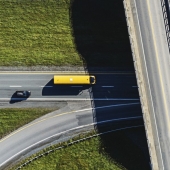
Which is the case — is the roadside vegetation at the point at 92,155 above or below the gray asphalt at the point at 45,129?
below

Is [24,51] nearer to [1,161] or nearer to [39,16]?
[39,16]

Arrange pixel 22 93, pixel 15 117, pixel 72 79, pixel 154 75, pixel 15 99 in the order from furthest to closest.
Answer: pixel 15 99 < pixel 15 117 < pixel 22 93 < pixel 72 79 < pixel 154 75

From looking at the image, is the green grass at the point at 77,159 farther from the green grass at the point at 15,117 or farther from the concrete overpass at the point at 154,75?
the concrete overpass at the point at 154,75

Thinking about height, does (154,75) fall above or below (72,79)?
below

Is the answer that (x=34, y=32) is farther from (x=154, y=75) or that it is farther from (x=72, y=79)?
(x=154, y=75)

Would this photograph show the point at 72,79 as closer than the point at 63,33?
Yes

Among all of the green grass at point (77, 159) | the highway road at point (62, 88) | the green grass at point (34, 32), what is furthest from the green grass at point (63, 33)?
the green grass at point (77, 159)

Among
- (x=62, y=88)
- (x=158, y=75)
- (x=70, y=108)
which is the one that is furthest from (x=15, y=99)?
(x=158, y=75)
